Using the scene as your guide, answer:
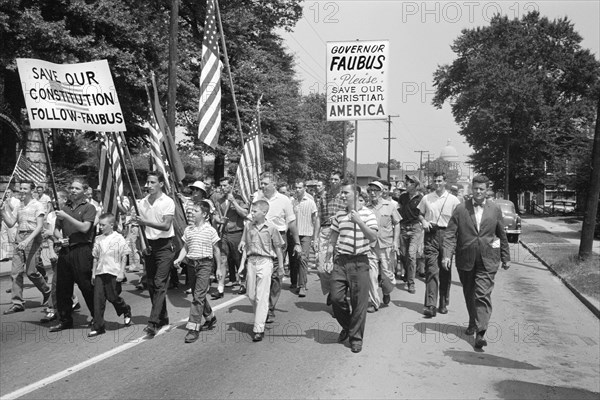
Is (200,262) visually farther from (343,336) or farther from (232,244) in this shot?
(232,244)

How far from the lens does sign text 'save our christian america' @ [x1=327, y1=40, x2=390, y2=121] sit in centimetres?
816

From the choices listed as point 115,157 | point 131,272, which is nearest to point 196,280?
point 115,157

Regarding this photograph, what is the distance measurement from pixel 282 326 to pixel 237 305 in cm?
155

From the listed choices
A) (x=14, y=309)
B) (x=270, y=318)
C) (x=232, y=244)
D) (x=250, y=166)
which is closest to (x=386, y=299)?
(x=270, y=318)

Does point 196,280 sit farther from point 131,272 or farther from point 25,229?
point 131,272

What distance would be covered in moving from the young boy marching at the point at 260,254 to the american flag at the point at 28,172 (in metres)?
13.8

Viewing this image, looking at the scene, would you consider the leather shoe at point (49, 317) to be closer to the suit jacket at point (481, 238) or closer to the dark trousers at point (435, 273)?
the dark trousers at point (435, 273)

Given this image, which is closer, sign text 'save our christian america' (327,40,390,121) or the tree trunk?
sign text 'save our christian america' (327,40,390,121)

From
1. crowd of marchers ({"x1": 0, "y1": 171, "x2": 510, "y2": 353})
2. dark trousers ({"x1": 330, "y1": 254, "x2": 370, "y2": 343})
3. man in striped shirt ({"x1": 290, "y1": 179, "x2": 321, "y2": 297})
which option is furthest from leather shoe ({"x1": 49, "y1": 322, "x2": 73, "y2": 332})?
man in striped shirt ({"x1": 290, "y1": 179, "x2": 321, "y2": 297})

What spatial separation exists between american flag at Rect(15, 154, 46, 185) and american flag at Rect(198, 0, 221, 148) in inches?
390

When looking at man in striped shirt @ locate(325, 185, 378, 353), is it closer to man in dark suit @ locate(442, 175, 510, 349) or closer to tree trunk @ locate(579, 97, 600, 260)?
man in dark suit @ locate(442, 175, 510, 349)

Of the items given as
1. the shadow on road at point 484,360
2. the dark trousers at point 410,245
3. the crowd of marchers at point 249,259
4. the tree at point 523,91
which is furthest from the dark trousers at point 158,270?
the tree at point 523,91

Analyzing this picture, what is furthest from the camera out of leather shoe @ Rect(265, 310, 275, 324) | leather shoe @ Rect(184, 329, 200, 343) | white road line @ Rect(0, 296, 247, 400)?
leather shoe @ Rect(265, 310, 275, 324)

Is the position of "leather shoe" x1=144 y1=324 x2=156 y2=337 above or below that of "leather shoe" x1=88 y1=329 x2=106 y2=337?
above
